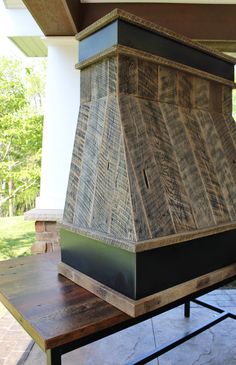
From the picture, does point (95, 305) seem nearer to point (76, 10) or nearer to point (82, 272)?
point (82, 272)

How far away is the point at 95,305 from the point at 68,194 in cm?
52

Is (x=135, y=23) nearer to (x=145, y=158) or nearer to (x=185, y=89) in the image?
(x=185, y=89)

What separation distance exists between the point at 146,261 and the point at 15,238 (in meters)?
5.74

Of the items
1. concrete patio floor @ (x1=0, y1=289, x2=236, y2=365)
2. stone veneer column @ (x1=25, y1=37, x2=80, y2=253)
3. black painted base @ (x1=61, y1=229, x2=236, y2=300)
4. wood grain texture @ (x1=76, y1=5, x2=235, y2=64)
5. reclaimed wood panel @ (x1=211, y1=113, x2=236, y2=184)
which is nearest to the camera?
black painted base @ (x1=61, y1=229, x2=236, y2=300)

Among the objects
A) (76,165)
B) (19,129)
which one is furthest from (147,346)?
(19,129)

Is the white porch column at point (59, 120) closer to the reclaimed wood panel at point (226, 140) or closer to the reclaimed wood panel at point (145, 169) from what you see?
the reclaimed wood panel at point (226, 140)

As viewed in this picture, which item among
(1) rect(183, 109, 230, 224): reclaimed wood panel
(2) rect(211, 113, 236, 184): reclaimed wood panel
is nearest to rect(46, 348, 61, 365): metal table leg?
(1) rect(183, 109, 230, 224): reclaimed wood panel

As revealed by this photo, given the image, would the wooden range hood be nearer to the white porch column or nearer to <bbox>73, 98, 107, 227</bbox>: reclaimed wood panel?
<bbox>73, 98, 107, 227</bbox>: reclaimed wood panel

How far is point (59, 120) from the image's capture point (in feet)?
9.06

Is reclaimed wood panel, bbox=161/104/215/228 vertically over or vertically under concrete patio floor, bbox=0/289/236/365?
over

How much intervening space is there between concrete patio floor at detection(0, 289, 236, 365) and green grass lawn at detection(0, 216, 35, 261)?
2.99 meters

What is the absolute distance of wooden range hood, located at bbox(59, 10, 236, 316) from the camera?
1104 mm

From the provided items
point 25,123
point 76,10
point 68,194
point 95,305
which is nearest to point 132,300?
point 95,305

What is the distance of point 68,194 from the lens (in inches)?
55.7
